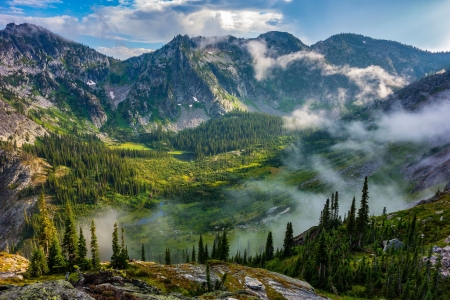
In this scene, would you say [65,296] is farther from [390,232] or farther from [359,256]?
[390,232]

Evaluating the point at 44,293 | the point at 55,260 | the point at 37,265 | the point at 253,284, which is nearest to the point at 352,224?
the point at 253,284

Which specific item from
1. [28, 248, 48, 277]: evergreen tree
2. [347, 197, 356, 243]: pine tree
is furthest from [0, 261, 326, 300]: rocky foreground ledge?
[347, 197, 356, 243]: pine tree

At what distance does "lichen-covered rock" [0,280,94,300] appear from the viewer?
16.3 m

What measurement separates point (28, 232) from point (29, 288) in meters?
199

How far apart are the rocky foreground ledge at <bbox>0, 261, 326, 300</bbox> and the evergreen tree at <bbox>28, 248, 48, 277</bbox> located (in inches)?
1095

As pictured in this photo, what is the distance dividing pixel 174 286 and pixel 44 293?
37.5 meters

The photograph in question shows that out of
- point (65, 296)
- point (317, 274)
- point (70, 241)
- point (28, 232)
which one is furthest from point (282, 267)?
point (28, 232)

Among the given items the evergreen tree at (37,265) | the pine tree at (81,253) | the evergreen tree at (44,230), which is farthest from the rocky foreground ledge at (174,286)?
the evergreen tree at (44,230)

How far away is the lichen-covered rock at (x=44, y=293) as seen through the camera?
16.3 meters

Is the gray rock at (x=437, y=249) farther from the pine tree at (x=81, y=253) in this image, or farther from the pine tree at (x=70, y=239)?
the pine tree at (x=70, y=239)

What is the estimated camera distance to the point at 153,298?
2270 cm

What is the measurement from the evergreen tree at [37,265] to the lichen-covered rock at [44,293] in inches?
2303

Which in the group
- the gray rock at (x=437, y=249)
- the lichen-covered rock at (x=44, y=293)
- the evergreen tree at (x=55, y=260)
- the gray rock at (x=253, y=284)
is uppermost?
the lichen-covered rock at (x=44, y=293)

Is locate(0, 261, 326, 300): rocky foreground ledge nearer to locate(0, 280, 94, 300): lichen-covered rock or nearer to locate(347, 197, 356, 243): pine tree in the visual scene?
locate(0, 280, 94, 300): lichen-covered rock
